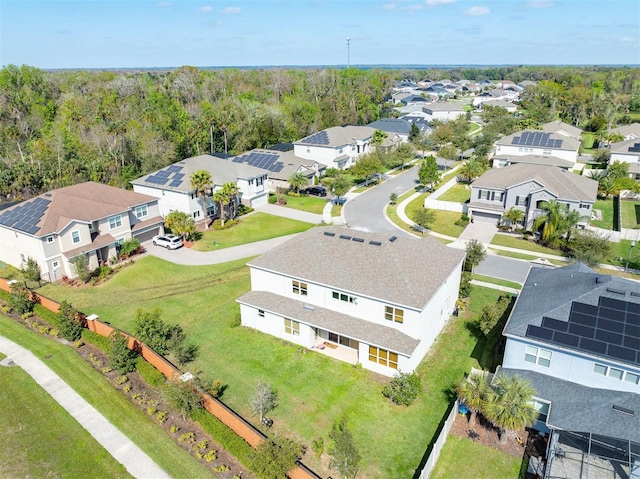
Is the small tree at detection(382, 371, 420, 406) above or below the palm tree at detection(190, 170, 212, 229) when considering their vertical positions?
below

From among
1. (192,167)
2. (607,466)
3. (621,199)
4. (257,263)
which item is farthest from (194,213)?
(621,199)

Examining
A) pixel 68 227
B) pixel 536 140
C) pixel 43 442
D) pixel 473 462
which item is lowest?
pixel 43 442

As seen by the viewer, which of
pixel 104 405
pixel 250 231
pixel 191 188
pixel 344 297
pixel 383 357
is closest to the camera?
pixel 104 405

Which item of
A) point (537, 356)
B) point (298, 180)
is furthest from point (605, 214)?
point (298, 180)

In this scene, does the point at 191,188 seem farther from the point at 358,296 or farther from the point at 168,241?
the point at 358,296

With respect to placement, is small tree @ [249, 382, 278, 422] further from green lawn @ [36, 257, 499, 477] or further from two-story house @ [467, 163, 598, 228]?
two-story house @ [467, 163, 598, 228]

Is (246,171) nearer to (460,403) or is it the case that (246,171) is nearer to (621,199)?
(460,403)

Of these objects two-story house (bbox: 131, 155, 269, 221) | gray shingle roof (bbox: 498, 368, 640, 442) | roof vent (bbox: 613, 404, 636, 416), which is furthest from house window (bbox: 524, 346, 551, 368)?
two-story house (bbox: 131, 155, 269, 221)
